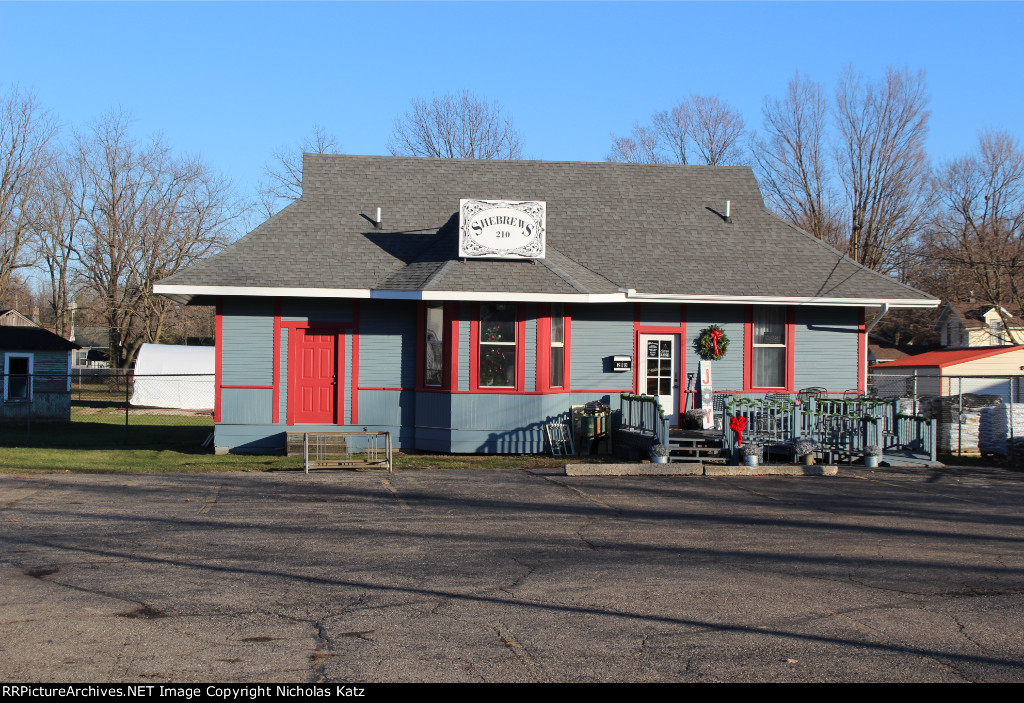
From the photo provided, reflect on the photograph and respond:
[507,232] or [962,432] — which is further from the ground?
[507,232]

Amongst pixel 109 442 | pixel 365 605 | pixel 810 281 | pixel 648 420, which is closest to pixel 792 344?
pixel 810 281

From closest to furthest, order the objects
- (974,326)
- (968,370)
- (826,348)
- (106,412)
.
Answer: (826,348)
(106,412)
(968,370)
(974,326)

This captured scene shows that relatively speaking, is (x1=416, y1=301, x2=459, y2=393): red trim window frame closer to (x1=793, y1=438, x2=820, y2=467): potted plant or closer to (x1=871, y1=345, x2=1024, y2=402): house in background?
(x1=793, y1=438, x2=820, y2=467): potted plant

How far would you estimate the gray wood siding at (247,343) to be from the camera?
62.0 ft

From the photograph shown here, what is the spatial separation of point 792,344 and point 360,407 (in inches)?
373

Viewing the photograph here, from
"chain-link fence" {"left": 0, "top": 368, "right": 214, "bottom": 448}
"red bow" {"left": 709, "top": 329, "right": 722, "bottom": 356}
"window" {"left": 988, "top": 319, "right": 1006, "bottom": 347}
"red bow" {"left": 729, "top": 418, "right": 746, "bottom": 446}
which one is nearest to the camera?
"red bow" {"left": 729, "top": 418, "right": 746, "bottom": 446}

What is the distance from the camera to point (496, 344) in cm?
1839

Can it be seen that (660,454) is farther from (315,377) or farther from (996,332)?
(996,332)

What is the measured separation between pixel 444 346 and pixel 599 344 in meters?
3.37

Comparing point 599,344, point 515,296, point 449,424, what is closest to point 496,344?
point 515,296

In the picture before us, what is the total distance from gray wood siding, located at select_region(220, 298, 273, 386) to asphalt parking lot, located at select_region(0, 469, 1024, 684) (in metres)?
5.44

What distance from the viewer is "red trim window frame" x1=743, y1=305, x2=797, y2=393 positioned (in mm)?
20000

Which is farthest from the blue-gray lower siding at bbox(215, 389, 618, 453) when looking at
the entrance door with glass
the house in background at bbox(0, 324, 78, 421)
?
the house in background at bbox(0, 324, 78, 421)

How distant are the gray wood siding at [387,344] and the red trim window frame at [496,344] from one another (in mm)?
1523
